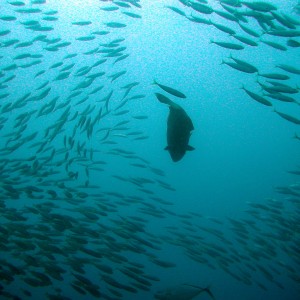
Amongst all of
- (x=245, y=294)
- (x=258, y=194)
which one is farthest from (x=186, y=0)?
(x=258, y=194)

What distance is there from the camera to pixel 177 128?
7.93 feet

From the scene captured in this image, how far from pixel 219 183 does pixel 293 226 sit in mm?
58049

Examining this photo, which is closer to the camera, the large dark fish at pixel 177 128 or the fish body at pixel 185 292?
the large dark fish at pixel 177 128

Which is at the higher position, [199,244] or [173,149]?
[173,149]

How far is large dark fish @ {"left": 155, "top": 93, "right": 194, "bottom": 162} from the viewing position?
230 centimetres

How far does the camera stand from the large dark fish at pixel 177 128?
7.54 ft

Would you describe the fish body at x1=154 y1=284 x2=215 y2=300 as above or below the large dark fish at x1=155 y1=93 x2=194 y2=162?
below

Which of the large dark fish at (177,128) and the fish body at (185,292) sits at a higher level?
the large dark fish at (177,128)

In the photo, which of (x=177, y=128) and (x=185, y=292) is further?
(x=185, y=292)

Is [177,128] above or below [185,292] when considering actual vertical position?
above

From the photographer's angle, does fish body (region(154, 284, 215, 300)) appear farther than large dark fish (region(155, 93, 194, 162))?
Yes

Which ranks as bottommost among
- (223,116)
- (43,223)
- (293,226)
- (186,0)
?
(43,223)

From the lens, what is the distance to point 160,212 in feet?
31.5

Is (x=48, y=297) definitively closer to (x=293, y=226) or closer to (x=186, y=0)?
(x=186, y=0)
